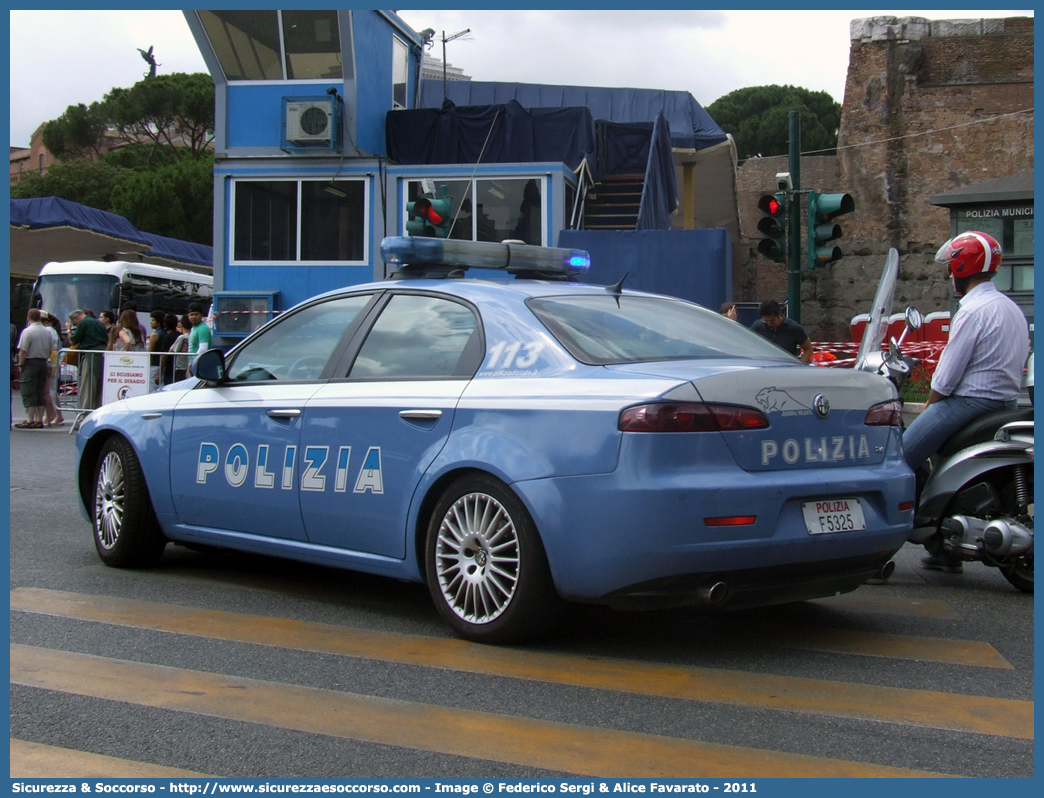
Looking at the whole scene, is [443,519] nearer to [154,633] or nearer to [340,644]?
[340,644]

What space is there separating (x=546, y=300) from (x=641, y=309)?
0.48 meters

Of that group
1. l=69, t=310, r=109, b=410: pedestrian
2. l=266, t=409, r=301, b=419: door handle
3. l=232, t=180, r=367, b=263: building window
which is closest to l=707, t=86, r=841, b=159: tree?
l=232, t=180, r=367, b=263: building window

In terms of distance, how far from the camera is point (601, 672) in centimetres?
455

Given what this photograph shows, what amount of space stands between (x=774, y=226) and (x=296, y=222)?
38.1 feet

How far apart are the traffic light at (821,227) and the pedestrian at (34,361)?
11900 millimetres

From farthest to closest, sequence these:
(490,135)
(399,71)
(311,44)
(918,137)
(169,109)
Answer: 1. (169,109)
2. (918,137)
3. (399,71)
4. (311,44)
5. (490,135)

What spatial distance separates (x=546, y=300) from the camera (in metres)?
5.36

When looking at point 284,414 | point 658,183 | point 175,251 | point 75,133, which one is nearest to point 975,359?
point 284,414

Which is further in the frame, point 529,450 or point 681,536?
point 529,450

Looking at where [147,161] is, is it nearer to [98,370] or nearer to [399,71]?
[399,71]

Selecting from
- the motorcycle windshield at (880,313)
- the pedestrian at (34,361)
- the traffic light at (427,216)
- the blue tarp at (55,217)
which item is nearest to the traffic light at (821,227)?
the traffic light at (427,216)

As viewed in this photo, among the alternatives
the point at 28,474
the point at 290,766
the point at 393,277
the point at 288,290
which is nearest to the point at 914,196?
the point at 288,290

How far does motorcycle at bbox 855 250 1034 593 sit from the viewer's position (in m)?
5.94

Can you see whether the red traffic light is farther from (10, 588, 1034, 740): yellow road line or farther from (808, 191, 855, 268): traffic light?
(10, 588, 1034, 740): yellow road line
